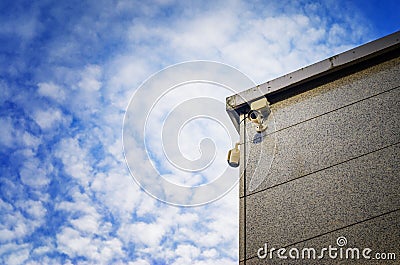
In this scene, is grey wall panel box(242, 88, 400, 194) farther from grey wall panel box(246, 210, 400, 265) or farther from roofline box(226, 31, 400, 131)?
grey wall panel box(246, 210, 400, 265)

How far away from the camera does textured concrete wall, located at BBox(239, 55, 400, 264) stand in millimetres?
3271

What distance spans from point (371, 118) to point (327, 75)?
0.67m

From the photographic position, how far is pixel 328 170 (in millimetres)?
3621

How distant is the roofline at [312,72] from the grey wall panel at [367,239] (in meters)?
1.51

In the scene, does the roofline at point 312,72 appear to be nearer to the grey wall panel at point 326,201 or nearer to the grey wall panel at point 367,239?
the grey wall panel at point 326,201

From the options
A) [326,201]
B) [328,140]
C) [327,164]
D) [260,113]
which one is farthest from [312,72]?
[326,201]

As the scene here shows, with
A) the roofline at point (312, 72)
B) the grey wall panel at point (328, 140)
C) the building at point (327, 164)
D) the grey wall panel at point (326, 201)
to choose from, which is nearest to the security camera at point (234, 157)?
the building at point (327, 164)

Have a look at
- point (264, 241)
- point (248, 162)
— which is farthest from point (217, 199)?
point (264, 241)

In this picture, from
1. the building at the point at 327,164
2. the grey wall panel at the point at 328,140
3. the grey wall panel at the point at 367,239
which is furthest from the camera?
the grey wall panel at the point at 328,140

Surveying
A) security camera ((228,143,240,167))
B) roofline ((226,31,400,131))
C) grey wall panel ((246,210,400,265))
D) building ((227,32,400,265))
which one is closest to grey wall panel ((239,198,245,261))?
building ((227,32,400,265))

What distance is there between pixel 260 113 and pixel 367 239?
5.26 ft

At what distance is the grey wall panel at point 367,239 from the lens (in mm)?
3059

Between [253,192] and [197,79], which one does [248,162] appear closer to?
[253,192]

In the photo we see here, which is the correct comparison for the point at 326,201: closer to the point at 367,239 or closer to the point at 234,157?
the point at 367,239
